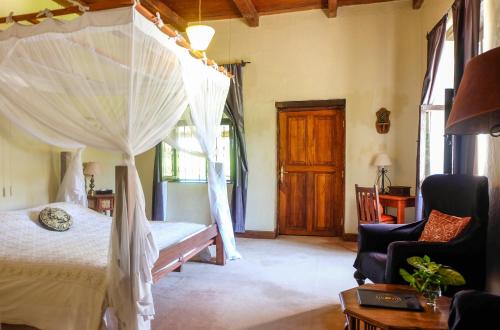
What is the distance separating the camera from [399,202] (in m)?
4.29

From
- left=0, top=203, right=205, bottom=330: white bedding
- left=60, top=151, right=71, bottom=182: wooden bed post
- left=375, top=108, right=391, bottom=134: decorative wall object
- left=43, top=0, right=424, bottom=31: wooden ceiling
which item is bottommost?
left=0, top=203, right=205, bottom=330: white bedding

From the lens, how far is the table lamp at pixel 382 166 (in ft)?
15.6

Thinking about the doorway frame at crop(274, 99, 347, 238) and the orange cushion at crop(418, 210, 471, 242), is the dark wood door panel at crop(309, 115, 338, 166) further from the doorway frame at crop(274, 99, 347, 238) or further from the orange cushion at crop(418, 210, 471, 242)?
the orange cushion at crop(418, 210, 471, 242)

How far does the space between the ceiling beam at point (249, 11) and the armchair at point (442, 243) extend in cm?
340

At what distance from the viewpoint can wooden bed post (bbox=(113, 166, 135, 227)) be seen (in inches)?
85.0

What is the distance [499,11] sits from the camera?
2408 mm

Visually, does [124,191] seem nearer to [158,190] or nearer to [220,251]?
[220,251]

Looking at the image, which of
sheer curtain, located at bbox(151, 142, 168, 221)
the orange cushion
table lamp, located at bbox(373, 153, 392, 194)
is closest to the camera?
the orange cushion

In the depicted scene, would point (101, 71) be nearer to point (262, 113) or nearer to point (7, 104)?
point (7, 104)

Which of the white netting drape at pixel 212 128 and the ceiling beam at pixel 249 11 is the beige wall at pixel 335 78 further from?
the white netting drape at pixel 212 128

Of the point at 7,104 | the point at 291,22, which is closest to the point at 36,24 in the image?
the point at 7,104

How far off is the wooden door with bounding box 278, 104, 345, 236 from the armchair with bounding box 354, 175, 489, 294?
2.30 meters

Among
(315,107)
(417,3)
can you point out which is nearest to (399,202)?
(315,107)

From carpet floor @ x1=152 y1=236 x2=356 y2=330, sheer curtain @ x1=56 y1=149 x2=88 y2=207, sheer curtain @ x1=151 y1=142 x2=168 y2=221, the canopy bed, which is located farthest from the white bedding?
sheer curtain @ x1=151 y1=142 x2=168 y2=221
